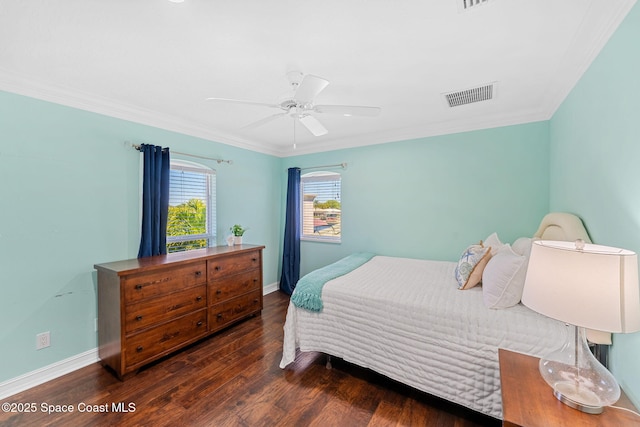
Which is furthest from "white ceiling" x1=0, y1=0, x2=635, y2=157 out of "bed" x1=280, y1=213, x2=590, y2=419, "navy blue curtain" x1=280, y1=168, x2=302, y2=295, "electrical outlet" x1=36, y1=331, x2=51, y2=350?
"electrical outlet" x1=36, y1=331, x2=51, y2=350

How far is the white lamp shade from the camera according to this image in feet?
2.86

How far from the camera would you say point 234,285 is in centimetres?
309

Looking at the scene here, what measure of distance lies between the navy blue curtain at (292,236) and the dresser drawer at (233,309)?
0.92 metres

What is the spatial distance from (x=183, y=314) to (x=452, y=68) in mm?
3132

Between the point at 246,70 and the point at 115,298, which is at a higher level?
the point at 246,70

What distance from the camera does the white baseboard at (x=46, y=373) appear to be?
1979 mm

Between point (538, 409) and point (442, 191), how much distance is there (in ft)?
8.43

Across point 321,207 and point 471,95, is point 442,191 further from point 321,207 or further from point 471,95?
point 321,207

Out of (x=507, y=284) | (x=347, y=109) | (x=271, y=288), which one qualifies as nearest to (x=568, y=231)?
(x=507, y=284)

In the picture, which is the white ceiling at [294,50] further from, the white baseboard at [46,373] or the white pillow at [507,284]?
the white baseboard at [46,373]

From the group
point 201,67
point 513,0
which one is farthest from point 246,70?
point 513,0

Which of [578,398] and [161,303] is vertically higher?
[578,398]

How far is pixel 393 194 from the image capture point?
11.9ft

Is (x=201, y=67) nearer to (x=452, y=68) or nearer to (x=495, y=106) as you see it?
(x=452, y=68)
